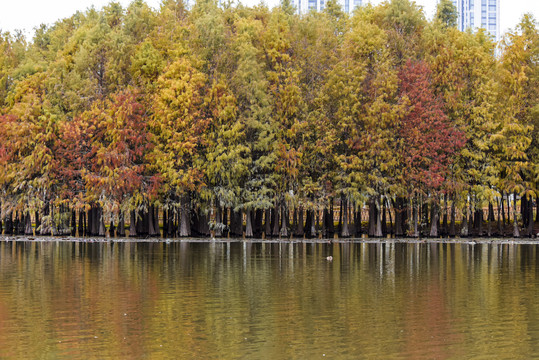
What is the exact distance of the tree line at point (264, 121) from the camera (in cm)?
8300

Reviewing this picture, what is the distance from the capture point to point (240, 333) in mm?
26922

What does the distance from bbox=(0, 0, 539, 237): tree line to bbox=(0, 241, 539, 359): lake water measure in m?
24.9

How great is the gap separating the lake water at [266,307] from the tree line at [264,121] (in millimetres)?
24868

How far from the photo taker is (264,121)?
86.1 metres

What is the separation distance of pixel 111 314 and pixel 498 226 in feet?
222

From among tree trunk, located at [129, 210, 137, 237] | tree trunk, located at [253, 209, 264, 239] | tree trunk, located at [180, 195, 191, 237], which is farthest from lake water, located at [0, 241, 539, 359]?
tree trunk, located at [253, 209, 264, 239]

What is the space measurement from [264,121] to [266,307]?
5446cm

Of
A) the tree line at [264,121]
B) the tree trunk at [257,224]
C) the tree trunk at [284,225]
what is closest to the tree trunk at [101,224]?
the tree line at [264,121]

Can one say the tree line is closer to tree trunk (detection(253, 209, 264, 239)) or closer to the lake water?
tree trunk (detection(253, 209, 264, 239))

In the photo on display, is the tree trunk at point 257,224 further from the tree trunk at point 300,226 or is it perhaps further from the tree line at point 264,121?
the tree trunk at point 300,226

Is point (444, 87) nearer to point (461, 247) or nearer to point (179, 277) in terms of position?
point (461, 247)

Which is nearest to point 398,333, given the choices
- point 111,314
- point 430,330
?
point 430,330

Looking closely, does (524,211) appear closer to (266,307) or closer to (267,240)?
(267,240)

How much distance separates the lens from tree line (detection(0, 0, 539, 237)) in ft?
272
